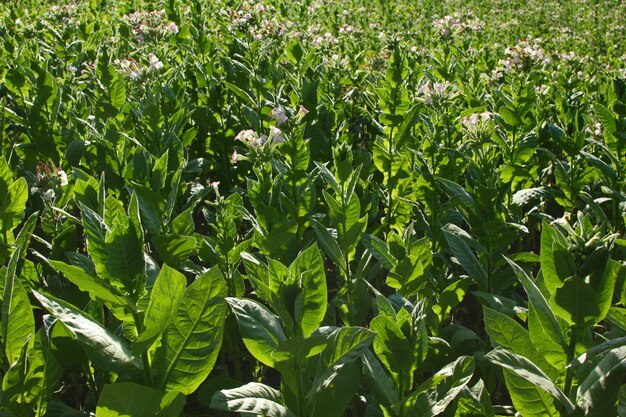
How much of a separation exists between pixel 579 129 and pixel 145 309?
314cm

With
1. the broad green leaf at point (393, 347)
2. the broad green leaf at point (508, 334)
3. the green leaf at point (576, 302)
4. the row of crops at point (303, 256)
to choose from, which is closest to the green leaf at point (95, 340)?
the row of crops at point (303, 256)

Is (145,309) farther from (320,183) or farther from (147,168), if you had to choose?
(320,183)

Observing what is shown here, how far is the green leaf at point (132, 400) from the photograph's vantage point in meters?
1.45

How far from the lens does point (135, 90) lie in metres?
4.59

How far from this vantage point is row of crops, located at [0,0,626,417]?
5.35 ft

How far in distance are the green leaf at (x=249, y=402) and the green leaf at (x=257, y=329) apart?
0.27 ft

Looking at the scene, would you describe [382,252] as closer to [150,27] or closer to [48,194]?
[48,194]

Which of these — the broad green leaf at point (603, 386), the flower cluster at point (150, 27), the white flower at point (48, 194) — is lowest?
the broad green leaf at point (603, 386)

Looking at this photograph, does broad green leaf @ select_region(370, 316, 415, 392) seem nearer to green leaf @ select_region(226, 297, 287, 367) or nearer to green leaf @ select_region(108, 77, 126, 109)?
green leaf @ select_region(226, 297, 287, 367)

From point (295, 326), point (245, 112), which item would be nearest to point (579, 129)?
point (245, 112)

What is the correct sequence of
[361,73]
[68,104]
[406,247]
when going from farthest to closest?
1. [361,73]
2. [68,104]
3. [406,247]

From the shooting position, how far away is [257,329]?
1708 mm

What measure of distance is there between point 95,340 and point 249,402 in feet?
1.29

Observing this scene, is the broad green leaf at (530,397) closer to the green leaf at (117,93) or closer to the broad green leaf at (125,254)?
the broad green leaf at (125,254)
